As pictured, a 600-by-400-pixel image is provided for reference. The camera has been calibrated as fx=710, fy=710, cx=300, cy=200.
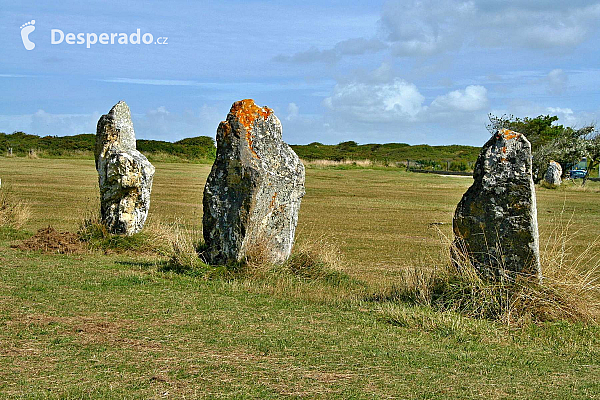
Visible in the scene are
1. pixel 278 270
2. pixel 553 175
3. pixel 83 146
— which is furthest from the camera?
pixel 83 146

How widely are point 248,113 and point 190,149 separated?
77.1m

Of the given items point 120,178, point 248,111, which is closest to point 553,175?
point 120,178

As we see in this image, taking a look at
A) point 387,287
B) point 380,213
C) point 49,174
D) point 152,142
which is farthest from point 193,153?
point 387,287

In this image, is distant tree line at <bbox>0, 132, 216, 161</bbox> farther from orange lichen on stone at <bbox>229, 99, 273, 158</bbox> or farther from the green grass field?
the green grass field

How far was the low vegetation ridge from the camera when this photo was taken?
70.0 metres

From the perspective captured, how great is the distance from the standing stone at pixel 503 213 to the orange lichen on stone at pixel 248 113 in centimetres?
414

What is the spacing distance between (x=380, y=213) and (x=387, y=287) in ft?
51.9

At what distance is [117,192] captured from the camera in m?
15.7

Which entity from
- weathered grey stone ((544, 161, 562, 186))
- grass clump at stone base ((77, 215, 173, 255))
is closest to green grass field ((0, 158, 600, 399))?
grass clump at stone base ((77, 215, 173, 255))

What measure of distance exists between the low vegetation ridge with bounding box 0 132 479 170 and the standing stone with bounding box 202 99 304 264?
54.2 m

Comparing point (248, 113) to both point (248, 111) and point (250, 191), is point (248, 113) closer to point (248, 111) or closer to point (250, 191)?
point (248, 111)

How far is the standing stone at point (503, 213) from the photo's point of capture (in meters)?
9.75

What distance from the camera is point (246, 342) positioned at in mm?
8328

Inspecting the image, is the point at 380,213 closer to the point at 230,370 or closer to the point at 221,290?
Result: the point at 221,290
